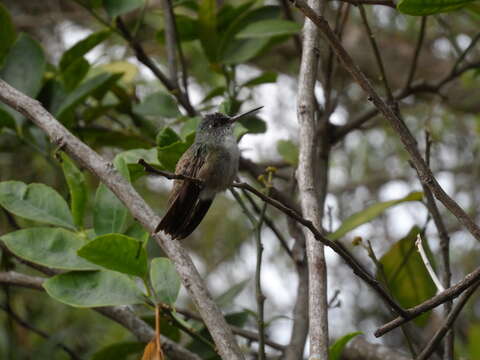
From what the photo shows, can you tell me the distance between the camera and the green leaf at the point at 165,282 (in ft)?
6.70

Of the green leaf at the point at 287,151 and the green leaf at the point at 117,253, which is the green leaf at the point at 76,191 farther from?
the green leaf at the point at 287,151

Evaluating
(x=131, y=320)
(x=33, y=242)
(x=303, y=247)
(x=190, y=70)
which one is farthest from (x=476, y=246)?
(x=33, y=242)

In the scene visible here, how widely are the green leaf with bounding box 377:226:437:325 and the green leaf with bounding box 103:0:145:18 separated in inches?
48.4

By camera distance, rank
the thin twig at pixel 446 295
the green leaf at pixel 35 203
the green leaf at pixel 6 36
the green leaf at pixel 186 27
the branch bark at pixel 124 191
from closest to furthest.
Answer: the thin twig at pixel 446 295, the branch bark at pixel 124 191, the green leaf at pixel 35 203, the green leaf at pixel 6 36, the green leaf at pixel 186 27

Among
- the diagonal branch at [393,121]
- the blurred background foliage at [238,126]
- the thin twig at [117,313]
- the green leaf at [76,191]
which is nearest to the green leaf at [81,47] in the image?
the blurred background foliage at [238,126]

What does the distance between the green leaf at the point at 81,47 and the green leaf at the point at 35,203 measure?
Answer: 2.56 feet

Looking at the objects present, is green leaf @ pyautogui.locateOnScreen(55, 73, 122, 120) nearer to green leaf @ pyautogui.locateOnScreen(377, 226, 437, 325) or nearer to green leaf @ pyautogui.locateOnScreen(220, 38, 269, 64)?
green leaf @ pyautogui.locateOnScreen(220, 38, 269, 64)

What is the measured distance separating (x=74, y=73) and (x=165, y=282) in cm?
106

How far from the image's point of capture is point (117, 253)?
1.89 m

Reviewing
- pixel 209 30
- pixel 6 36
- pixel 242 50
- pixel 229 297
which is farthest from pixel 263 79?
pixel 6 36

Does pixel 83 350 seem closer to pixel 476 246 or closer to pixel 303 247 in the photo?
pixel 303 247

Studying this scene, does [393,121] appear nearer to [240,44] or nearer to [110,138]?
[240,44]

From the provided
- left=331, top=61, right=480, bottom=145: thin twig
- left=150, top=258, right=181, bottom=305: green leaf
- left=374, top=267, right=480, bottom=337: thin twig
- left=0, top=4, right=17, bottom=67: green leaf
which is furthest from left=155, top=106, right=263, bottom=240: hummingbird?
left=0, top=4, right=17, bottom=67: green leaf

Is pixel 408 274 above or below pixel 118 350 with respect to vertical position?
above
